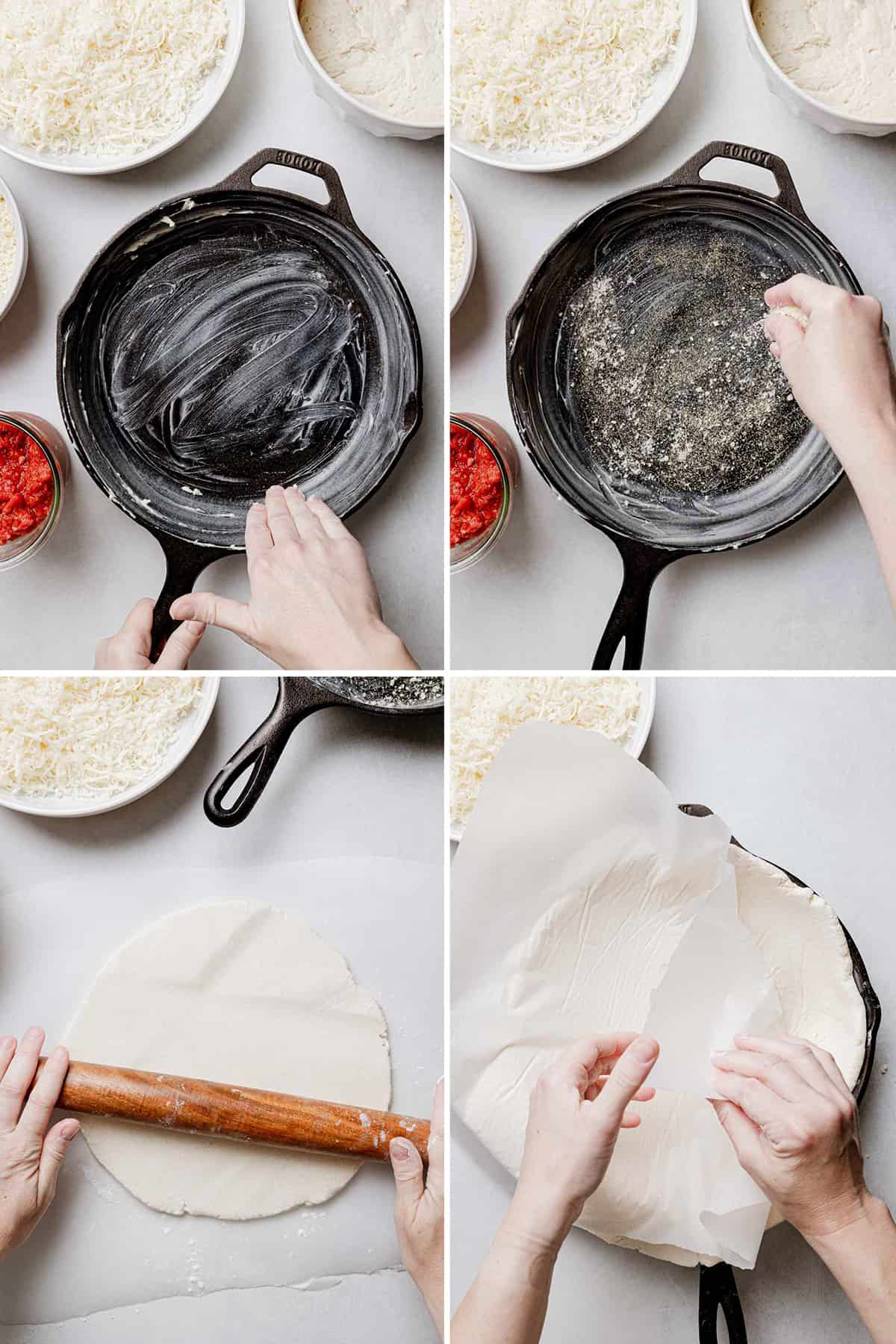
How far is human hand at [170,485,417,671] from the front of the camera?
838 millimetres

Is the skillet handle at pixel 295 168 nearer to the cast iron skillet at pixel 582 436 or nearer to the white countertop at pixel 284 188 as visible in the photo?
the white countertop at pixel 284 188

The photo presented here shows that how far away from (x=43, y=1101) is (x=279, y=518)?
0.52 meters

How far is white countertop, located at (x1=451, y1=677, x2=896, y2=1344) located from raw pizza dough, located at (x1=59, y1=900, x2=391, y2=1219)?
0.38ft

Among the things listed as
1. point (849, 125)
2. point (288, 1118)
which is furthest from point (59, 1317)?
point (849, 125)

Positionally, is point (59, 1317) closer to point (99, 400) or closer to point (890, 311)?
point (99, 400)

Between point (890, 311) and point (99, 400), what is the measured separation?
639 mm

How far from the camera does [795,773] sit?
2.84 ft

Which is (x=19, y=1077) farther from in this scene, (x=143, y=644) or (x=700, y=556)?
(x=700, y=556)

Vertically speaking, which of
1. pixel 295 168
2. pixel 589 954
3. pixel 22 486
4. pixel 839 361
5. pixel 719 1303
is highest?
pixel 295 168

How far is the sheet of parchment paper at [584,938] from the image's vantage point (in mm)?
834

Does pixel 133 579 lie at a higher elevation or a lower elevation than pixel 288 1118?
higher

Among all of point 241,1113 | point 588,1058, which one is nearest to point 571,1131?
point 588,1058

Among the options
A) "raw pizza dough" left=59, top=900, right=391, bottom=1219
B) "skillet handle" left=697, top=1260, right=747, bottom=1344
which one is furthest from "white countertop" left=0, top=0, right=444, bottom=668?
"skillet handle" left=697, top=1260, right=747, bottom=1344

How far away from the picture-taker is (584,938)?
2.82 feet
